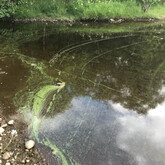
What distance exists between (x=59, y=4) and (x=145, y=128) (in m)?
16.9

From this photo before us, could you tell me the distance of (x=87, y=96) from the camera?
7.42 metres

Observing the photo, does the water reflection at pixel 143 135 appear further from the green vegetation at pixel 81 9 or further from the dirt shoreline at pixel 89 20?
the dirt shoreline at pixel 89 20

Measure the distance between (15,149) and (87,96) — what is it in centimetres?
350

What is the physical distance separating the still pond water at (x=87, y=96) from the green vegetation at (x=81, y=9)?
5.20 meters

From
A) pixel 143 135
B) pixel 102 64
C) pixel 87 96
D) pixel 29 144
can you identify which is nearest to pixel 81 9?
pixel 102 64

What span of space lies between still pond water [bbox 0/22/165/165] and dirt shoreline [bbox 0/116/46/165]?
28 cm

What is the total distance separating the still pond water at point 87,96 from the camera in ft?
17.1

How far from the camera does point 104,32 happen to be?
16453 mm

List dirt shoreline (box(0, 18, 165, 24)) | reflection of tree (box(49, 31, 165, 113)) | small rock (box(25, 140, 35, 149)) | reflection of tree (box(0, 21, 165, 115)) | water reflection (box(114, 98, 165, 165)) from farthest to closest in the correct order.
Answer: dirt shoreline (box(0, 18, 165, 24))
reflection of tree (box(0, 21, 165, 115))
reflection of tree (box(49, 31, 165, 113))
water reflection (box(114, 98, 165, 165))
small rock (box(25, 140, 35, 149))

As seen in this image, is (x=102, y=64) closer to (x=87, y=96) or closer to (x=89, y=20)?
(x=87, y=96)

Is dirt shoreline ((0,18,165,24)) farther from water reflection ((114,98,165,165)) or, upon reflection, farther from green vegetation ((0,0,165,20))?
water reflection ((114,98,165,165))

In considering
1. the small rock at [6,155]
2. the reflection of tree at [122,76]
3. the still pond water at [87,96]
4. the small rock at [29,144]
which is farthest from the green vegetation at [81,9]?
the small rock at [6,155]

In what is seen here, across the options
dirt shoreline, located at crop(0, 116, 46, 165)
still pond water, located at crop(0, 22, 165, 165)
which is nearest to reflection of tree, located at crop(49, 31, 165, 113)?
still pond water, located at crop(0, 22, 165, 165)

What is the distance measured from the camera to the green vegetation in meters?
17.7
